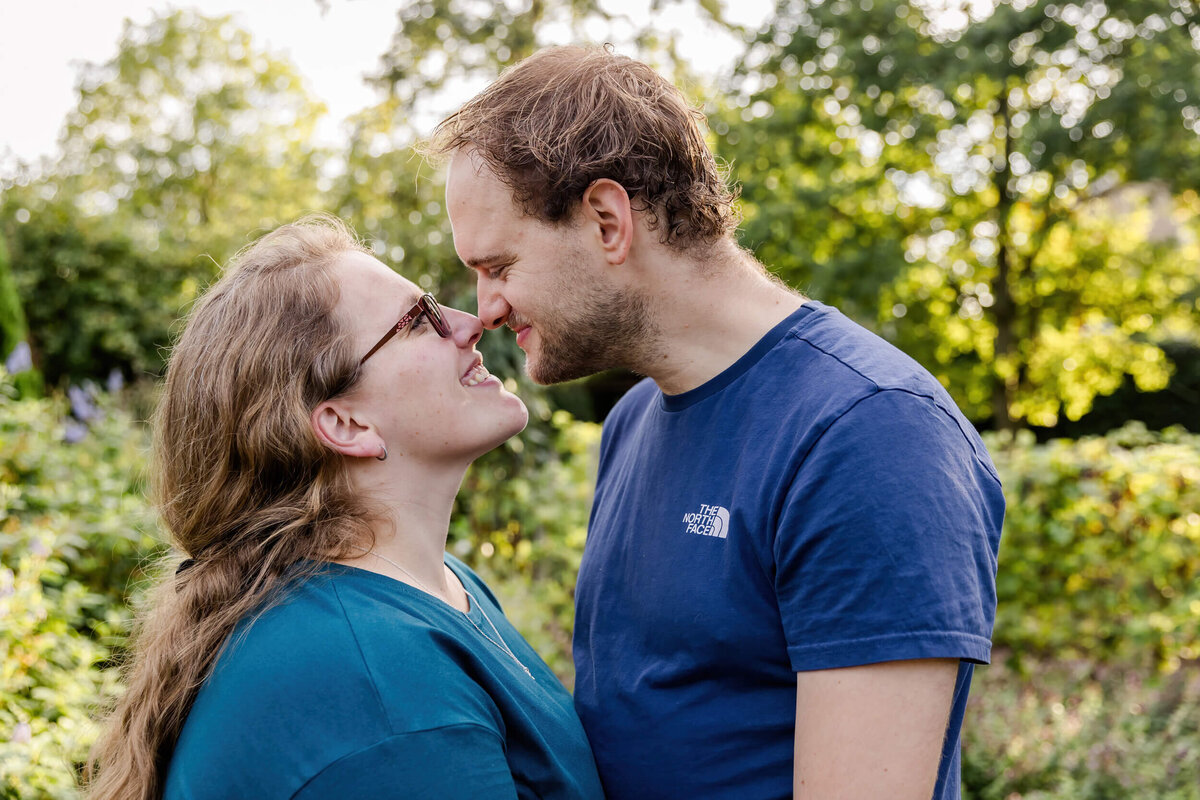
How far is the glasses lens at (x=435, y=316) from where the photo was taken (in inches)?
79.4

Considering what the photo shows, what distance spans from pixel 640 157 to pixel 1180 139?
46.3 ft

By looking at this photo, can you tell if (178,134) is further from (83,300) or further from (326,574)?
(326,574)

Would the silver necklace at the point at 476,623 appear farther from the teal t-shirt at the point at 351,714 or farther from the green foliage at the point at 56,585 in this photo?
the green foliage at the point at 56,585

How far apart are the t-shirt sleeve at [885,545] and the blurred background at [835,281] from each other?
2.90ft

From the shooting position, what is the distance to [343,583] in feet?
5.24

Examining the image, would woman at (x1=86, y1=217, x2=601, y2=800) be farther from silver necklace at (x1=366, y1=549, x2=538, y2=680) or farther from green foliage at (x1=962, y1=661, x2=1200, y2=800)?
green foliage at (x1=962, y1=661, x2=1200, y2=800)

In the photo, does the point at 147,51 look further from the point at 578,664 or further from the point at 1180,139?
the point at 578,664

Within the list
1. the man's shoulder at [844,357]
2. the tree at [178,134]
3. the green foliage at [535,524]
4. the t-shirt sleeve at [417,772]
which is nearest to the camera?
the t-shirt sleeve at [417,772]

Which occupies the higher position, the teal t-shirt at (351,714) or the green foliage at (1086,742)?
the teal t-shirt at (351,714)

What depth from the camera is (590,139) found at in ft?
6.40

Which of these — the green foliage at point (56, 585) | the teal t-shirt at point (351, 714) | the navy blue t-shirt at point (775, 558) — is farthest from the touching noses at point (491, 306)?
the green foliage at point (56, 585)

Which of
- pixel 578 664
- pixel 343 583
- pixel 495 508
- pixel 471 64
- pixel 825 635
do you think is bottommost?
pixel 495 508

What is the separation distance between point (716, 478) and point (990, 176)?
50.6 feet

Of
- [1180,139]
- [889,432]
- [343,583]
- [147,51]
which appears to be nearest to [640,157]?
[889,432]
